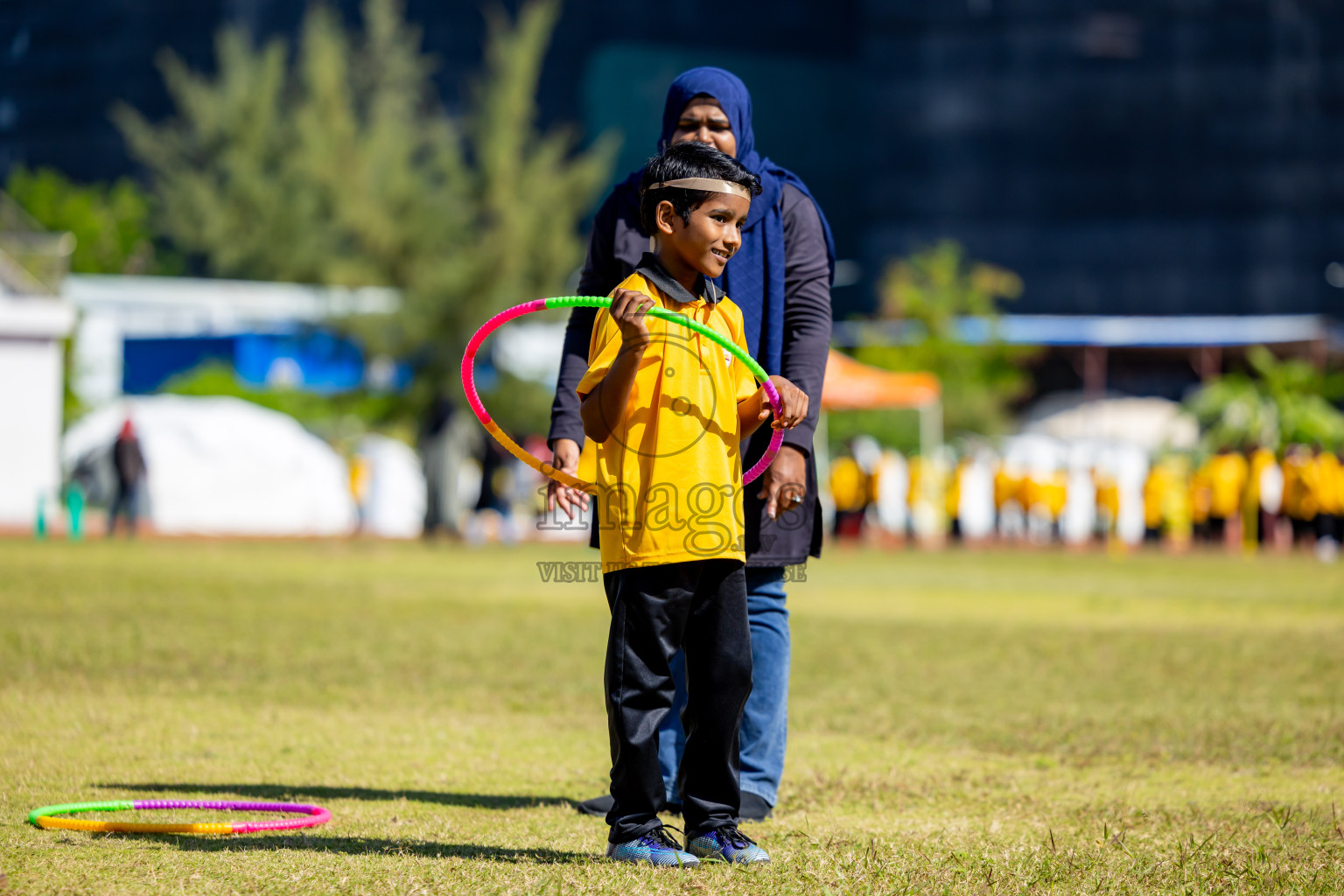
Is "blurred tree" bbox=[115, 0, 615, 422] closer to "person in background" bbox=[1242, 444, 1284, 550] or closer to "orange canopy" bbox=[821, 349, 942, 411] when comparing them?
"orange canopy" bbox=[821, 349, 942, 411]

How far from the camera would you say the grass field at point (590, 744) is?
371cm

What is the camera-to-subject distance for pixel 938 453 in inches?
1313

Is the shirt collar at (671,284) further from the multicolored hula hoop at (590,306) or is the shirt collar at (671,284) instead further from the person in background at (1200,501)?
the person in background at (1200,501)

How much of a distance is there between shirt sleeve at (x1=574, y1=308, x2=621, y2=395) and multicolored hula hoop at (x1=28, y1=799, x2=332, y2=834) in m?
1.35

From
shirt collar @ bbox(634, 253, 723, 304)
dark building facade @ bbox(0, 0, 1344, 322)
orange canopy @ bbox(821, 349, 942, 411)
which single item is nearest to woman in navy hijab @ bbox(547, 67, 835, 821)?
shirt collar @ bbox(634, 253, 723, 304)

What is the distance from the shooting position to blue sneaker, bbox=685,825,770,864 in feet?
12.3

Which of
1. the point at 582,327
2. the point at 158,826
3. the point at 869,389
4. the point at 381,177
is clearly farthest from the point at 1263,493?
the point at 381,177

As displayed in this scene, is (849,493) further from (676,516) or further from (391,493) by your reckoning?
(676,516)

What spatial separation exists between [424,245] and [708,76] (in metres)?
39.1

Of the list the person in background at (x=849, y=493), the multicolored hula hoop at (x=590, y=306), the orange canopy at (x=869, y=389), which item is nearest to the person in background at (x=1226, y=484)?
the orange canopy at (x=869, y=389)

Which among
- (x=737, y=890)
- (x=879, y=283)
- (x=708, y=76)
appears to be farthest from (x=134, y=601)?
(x=879, y=283)

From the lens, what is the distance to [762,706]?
466 cm

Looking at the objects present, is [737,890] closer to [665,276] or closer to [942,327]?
[665,276]

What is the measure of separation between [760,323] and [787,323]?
93 mm
